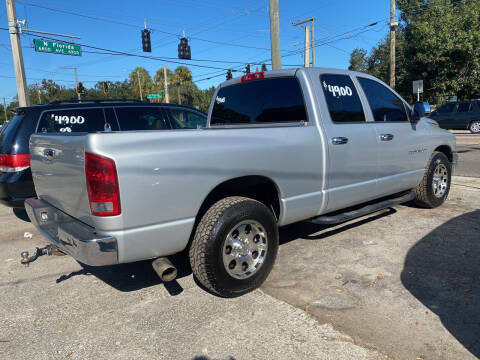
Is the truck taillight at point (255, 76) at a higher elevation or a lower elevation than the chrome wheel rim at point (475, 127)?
higher

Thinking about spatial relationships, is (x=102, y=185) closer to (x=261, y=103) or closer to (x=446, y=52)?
(x=261, y=103)

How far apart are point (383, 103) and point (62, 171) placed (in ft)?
12.1

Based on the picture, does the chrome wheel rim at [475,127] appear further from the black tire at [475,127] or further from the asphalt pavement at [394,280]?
the asphalt pavement at [394,280]

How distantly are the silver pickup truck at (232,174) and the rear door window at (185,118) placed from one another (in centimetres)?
177

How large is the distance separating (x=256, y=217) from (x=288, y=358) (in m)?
1.13

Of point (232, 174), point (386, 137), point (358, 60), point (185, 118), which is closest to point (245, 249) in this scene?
point (232, 174)

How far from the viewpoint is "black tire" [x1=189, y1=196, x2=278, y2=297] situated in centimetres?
289

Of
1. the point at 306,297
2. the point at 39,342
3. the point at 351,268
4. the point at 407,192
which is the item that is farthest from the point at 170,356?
the point at 407,192

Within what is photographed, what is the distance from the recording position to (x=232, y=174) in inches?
118

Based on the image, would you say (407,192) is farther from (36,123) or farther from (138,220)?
(36,123)

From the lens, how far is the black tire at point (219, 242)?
9.50ft

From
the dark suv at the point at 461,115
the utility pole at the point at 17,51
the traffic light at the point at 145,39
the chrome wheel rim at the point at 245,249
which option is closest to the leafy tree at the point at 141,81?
the traffic light at the point at 145,39

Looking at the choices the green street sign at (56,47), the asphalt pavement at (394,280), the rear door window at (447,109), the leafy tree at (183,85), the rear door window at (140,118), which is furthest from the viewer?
the leafy tree at (183,85)

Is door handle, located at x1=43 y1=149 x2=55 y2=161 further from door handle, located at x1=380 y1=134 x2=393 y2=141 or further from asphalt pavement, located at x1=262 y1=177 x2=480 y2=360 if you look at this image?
door handle, located at x1=380 y1=134 x2=393 y2=141
